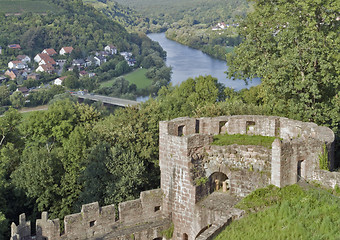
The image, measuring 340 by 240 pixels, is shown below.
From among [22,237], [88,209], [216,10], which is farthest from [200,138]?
[216,10]

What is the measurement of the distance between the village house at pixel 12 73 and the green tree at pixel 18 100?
18472mm

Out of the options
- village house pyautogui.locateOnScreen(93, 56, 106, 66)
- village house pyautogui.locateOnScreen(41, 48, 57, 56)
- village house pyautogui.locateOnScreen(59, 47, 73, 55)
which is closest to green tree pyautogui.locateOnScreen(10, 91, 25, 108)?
village house pyautogui.locateOnScreen(93, 56, 106, 66)

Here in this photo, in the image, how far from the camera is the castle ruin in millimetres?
14664

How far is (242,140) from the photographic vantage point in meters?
16.9

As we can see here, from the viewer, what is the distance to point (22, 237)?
15414 millimetres

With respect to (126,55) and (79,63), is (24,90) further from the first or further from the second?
(126,55)

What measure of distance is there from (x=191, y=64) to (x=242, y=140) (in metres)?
76.5

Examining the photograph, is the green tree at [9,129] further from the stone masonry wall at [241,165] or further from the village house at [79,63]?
the village house at [79,63]

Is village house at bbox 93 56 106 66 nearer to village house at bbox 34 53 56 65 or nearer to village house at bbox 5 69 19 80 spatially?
village house at bbox 34 53 56 65

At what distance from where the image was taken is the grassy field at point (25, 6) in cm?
13100

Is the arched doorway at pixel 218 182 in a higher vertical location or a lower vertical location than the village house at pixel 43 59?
higher

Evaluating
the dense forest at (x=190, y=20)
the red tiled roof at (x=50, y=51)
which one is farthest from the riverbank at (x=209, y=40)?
the red tiled roof at (x=50, y=51)

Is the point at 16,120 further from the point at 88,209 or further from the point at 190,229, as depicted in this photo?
the point at 190,229

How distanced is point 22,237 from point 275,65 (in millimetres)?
13574
